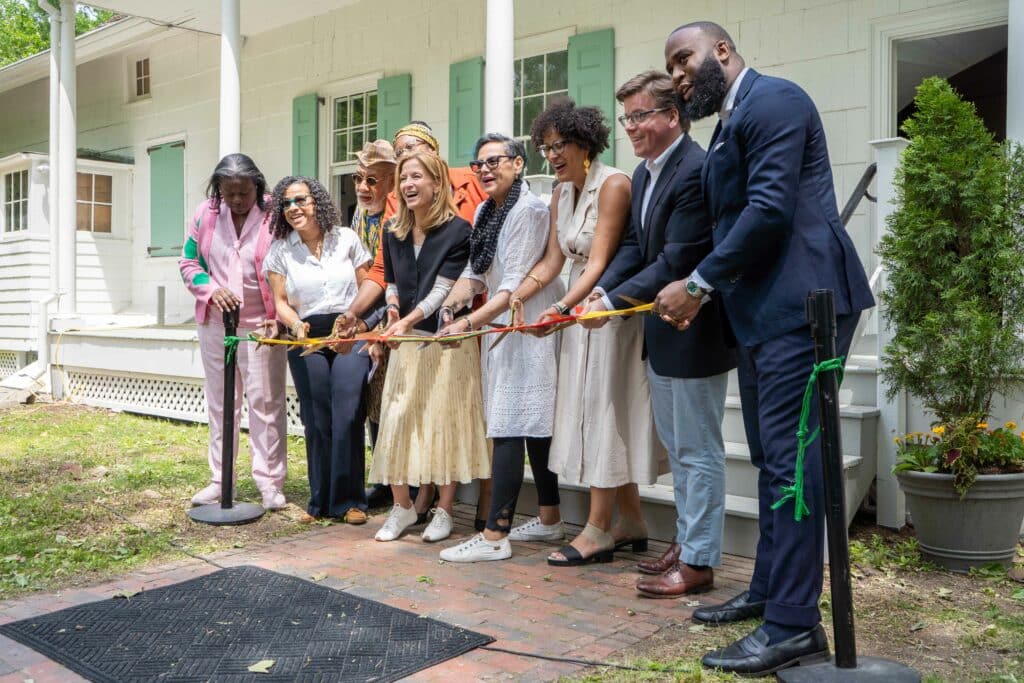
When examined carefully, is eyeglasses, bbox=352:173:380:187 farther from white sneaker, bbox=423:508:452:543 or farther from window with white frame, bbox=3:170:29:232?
window with white frame, bbox=3:170:29:232

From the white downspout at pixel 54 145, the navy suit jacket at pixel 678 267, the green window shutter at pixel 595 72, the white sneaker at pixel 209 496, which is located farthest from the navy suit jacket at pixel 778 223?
the white downspout at pixel 54 145

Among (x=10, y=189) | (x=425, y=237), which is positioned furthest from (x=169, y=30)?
(x=425, y=237)

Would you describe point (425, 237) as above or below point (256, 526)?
above

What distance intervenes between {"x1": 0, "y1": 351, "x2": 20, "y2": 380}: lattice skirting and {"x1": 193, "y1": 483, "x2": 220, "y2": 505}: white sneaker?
8168mm

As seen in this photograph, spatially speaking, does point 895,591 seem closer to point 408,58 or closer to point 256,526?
point 256,526

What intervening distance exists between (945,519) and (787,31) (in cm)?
408

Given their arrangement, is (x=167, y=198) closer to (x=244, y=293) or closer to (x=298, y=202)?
(x=244, y=293)

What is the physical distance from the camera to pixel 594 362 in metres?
3.81

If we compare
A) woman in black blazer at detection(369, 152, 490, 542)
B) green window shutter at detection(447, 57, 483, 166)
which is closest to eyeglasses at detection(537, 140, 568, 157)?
woman in black blazer at detection(369, 152, 490, 542)

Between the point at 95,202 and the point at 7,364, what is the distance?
8.00 feet

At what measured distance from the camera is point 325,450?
475cm

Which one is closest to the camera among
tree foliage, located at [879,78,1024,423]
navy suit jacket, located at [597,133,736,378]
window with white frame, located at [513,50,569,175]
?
navy suit jacket, located at [597,133,736,378]

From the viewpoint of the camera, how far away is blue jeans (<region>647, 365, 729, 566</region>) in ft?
11.1

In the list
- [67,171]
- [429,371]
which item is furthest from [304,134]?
[429,371]
